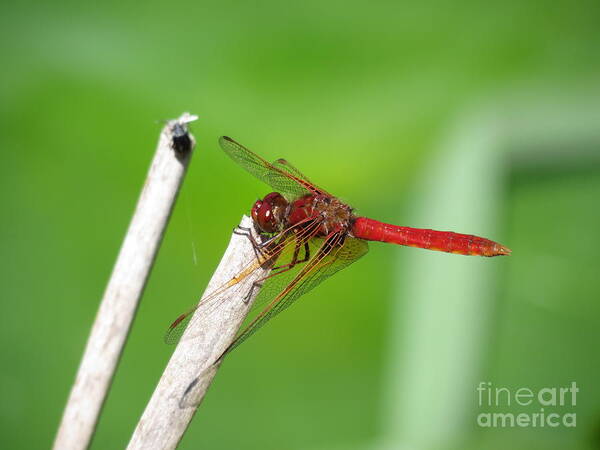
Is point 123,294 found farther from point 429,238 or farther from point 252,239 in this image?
point 429,238

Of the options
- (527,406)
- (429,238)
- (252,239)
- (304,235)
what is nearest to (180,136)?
(252,239)

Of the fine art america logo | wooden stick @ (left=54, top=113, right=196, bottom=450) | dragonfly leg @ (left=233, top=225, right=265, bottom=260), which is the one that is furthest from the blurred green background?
dragonfly leg @ (left=233, top=225, right=265, bottom=260)

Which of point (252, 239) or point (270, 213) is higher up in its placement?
point (270, 213)

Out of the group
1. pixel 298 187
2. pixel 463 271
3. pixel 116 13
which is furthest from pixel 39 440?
pixel 116 13

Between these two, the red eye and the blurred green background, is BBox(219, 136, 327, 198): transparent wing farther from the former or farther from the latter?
the blurred green background

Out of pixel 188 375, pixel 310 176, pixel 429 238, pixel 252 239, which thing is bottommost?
pixel 188 375

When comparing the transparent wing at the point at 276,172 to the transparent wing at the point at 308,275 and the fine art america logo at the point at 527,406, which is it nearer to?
the transparent wing at the point at 308,275

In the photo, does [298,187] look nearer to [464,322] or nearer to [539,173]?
[464,322]
